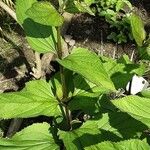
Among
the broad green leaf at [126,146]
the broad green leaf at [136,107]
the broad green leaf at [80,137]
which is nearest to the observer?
the broad green leaf at [126,146]

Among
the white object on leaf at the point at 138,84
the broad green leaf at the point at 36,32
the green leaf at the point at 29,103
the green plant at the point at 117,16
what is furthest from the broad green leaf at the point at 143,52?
the green plant at the point at 117,16

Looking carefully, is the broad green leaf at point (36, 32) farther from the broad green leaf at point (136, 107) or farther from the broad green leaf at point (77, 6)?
the broad green leaf at point (136, 107)

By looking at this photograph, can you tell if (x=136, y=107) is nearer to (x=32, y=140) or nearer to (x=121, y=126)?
(x=121, y=126)

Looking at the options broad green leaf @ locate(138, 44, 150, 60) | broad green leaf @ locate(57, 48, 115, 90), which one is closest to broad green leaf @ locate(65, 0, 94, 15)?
broad green leaf @ locate(57, 48, 115, 90)

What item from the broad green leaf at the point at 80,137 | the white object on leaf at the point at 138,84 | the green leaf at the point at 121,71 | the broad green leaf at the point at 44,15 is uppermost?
the broad green leaf at the point at 44,15

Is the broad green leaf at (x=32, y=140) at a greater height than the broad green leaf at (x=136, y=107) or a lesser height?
lesser

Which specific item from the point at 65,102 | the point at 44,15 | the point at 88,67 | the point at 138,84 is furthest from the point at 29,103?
the point at 138,84
